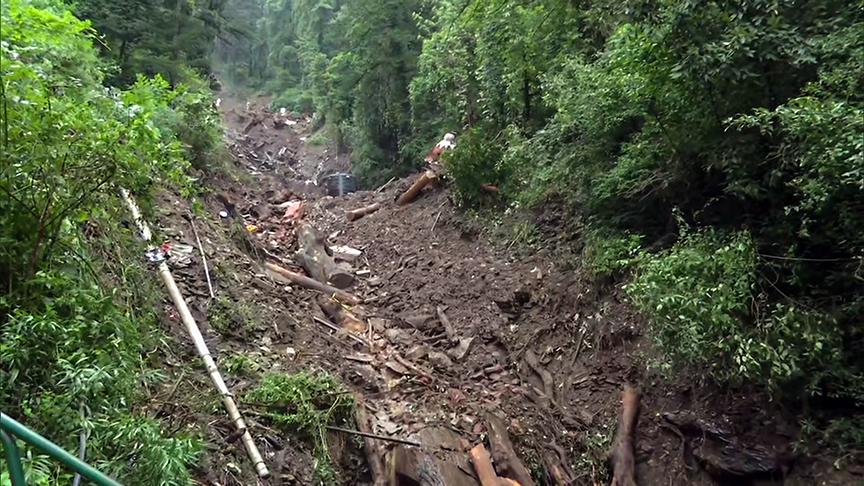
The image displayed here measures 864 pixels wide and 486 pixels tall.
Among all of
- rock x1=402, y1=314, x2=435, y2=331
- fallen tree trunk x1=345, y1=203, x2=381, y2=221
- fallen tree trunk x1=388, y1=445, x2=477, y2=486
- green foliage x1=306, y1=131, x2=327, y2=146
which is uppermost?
fallen tree trunk x1=388, y1=445, x2=477, y2=486

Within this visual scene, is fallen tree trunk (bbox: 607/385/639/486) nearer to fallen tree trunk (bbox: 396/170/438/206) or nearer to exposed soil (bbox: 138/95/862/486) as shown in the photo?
exposed soil (bbox: 138/95/862/486)

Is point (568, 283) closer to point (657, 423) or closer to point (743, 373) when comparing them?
point (657, 423)

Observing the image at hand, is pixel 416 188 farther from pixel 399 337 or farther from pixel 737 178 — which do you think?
pixel 737 178

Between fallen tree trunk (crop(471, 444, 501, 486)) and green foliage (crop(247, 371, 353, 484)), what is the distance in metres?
1.30

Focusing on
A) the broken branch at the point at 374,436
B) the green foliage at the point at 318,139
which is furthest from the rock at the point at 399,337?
the green foliage at the point at 318,139

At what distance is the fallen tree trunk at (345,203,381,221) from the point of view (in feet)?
50.9

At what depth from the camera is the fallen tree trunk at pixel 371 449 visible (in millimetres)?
5285

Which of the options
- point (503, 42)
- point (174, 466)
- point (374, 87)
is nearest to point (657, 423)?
point (174, 466)

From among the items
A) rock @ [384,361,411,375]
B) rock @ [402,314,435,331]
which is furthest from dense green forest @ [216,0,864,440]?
rock @ [384,361,411,375]

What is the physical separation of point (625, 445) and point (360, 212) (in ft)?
36.3

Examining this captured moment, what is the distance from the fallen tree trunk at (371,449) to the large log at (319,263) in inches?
185

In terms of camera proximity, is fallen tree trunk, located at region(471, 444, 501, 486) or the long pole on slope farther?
fallen tree trunk, located at region(471, 444, 501, 486)

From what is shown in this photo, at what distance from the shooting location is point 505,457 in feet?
18.7

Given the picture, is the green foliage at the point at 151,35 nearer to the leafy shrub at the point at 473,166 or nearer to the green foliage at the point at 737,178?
the leafy shrub at the point at 473,166
